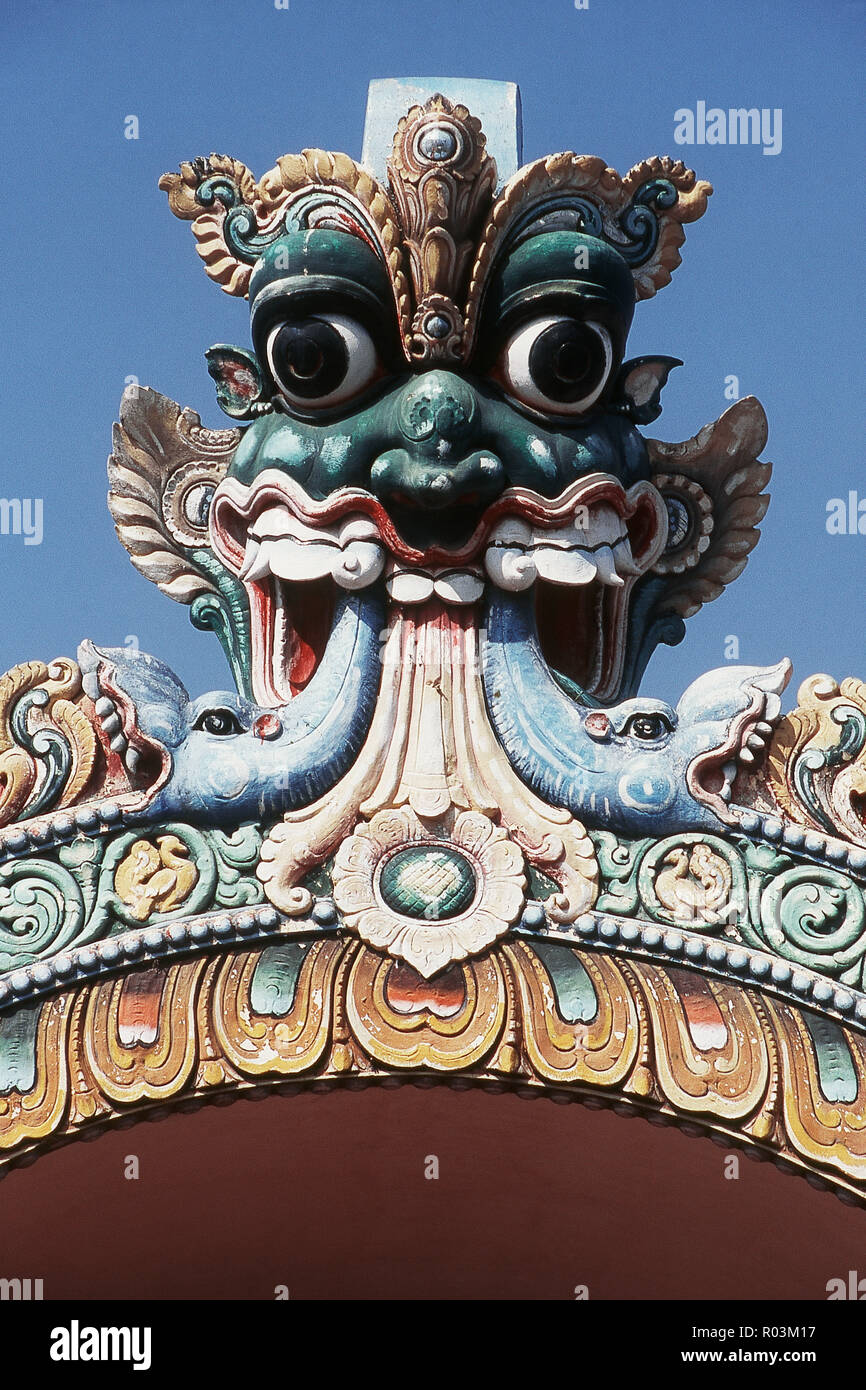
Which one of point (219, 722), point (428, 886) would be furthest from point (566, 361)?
point (428, 886)

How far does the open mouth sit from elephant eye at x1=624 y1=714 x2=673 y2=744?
1.55 ft

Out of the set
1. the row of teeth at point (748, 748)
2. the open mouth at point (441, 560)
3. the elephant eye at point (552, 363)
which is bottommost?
the row of teeth at point (748, 748)

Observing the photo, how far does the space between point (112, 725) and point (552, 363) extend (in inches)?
72.3

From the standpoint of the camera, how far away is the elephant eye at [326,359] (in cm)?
687

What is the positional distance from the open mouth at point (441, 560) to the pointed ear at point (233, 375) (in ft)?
1.17

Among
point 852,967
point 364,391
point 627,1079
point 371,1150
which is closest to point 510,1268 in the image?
point 371,1150

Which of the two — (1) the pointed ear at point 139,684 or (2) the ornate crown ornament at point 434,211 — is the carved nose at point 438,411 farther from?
(1) the pointed ear at point 139,684

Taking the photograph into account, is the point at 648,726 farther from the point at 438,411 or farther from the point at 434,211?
the point at 434,211

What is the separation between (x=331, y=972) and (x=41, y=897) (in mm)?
905

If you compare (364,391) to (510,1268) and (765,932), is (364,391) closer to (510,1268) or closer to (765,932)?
(765,932)

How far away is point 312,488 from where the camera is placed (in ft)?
22.4

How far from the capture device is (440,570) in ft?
22.1

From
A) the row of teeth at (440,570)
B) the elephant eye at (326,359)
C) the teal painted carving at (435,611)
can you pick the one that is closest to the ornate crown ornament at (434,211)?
the teal painted carving at (435,611)

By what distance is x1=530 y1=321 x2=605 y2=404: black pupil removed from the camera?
688cm
